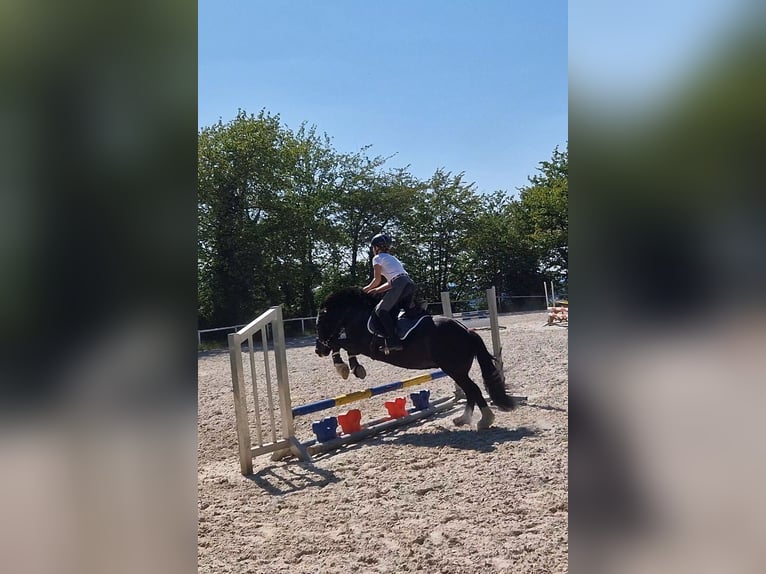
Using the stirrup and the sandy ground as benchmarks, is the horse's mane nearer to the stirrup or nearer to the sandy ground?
the stirrup

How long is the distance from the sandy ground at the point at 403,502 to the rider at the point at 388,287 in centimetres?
105

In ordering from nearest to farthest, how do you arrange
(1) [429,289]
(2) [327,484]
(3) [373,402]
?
(2) [327,484] < (3) [373,402] < (1) [429,289]

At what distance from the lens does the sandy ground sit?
2.88 m

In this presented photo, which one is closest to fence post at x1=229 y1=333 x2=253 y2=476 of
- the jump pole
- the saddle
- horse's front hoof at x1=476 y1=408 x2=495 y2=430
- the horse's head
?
the jump pole

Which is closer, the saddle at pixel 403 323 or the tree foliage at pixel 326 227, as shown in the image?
the saddle at pixel 403 323

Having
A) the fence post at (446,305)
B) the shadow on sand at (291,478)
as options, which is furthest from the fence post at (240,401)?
the fence post at (446,305)

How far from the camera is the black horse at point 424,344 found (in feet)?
16.9

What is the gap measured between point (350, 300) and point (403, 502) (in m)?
2.10

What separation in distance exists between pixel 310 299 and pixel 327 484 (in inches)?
231

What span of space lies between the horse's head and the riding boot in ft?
0.70

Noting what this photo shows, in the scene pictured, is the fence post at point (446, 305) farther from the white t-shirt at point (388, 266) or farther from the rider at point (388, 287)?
the white t-shirt at point (388, 266)
